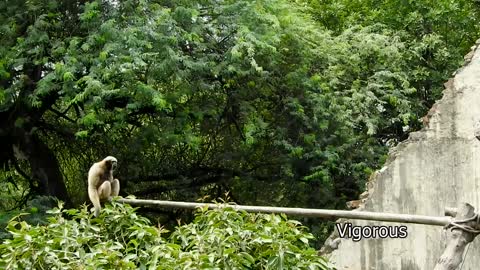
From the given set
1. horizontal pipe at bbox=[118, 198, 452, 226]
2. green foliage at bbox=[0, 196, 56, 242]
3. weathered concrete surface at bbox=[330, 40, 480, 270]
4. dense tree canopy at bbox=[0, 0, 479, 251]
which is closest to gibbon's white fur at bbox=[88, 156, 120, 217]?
horizontal pipe at bbox=[118, 198, 452, 226]

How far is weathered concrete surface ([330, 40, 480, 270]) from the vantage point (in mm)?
5609

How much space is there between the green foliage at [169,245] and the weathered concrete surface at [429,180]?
168 centimetres

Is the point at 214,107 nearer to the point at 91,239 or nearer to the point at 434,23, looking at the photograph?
the point at 434,23

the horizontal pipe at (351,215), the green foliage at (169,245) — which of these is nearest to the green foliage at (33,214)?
the green foliage at (169,245)

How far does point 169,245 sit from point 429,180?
2.58 m

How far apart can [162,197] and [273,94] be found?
2.69 meters

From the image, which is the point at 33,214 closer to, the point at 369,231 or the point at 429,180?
the point at 369,231

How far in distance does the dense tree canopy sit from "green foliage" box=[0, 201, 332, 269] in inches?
145

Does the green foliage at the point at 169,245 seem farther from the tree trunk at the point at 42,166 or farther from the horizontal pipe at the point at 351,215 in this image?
the tree trunk at the point at 42,166

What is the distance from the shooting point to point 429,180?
571 centimetres

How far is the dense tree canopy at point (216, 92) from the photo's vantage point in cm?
861

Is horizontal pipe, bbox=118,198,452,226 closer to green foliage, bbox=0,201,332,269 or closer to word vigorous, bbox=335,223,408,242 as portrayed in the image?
green foliage, bbox=0,201,332,269

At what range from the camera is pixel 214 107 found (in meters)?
9.83

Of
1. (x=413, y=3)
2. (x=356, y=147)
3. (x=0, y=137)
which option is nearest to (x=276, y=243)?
(x=356, y=147)
